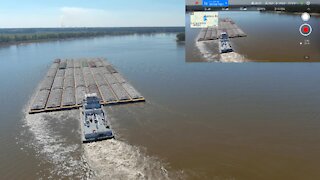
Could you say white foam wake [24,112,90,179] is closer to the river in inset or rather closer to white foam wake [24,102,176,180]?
white foam wake [24,102,176,180]

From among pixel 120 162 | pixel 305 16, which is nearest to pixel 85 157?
pixel 120 162

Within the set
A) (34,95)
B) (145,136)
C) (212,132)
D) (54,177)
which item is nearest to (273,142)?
(212,132)

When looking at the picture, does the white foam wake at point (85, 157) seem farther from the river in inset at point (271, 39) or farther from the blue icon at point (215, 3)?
the blue icon at point (215, 3)

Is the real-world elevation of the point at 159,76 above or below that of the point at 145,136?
above

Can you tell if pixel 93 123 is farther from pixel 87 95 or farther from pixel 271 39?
pixel 271 39

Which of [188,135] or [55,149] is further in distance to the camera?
[188,135]

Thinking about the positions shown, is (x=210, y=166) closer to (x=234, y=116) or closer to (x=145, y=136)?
(x=145, y=136)

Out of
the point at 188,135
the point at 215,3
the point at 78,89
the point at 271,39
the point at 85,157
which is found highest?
the point at 215,3

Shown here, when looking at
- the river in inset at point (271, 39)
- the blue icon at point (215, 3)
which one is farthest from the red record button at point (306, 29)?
the blue icon at point (215, 3)
